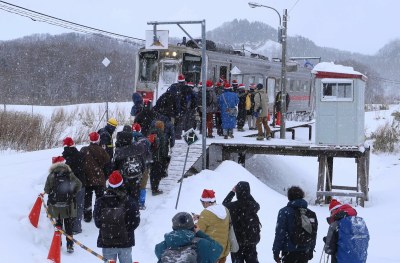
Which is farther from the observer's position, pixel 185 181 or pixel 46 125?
pixel 46 125

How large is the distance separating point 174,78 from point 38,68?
73077mm

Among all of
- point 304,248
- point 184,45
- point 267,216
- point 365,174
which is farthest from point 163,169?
point 184,45

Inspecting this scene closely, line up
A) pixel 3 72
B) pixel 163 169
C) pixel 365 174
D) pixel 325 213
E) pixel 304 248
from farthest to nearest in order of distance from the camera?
pixel 3 72 < pixel 365 174 < pixel 325 213 < pixel 163 169 < pixel 304 248

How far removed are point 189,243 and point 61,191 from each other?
163 inches

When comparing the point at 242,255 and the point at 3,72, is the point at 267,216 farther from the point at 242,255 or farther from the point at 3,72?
the point at 3,72

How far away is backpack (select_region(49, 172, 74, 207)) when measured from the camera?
8102mm

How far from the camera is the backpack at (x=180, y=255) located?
4.34 metres

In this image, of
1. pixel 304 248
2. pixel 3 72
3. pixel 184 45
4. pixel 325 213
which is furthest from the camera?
pixel 3 72

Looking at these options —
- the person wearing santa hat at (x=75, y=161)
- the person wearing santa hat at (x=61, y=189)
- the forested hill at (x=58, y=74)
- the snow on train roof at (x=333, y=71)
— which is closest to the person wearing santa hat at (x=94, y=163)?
the person wearing santa hat at (x=75, y=161)

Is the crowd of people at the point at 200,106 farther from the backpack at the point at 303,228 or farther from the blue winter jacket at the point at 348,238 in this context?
the blue winter jacket at the point at 348,238

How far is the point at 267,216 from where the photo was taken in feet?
40.5

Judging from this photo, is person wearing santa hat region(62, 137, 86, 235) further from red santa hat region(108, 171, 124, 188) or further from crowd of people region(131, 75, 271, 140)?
crowd of people region(131, 75, 271, 140)

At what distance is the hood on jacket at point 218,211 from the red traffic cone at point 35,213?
406 centimetres

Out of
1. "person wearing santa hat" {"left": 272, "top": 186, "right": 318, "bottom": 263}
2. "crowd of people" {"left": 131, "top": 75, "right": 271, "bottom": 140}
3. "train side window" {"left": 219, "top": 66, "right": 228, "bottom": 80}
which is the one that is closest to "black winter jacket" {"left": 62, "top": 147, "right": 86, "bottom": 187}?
"crowd of people" {"left": 131, "top": 75, "right": 271, "bottom": 140}
